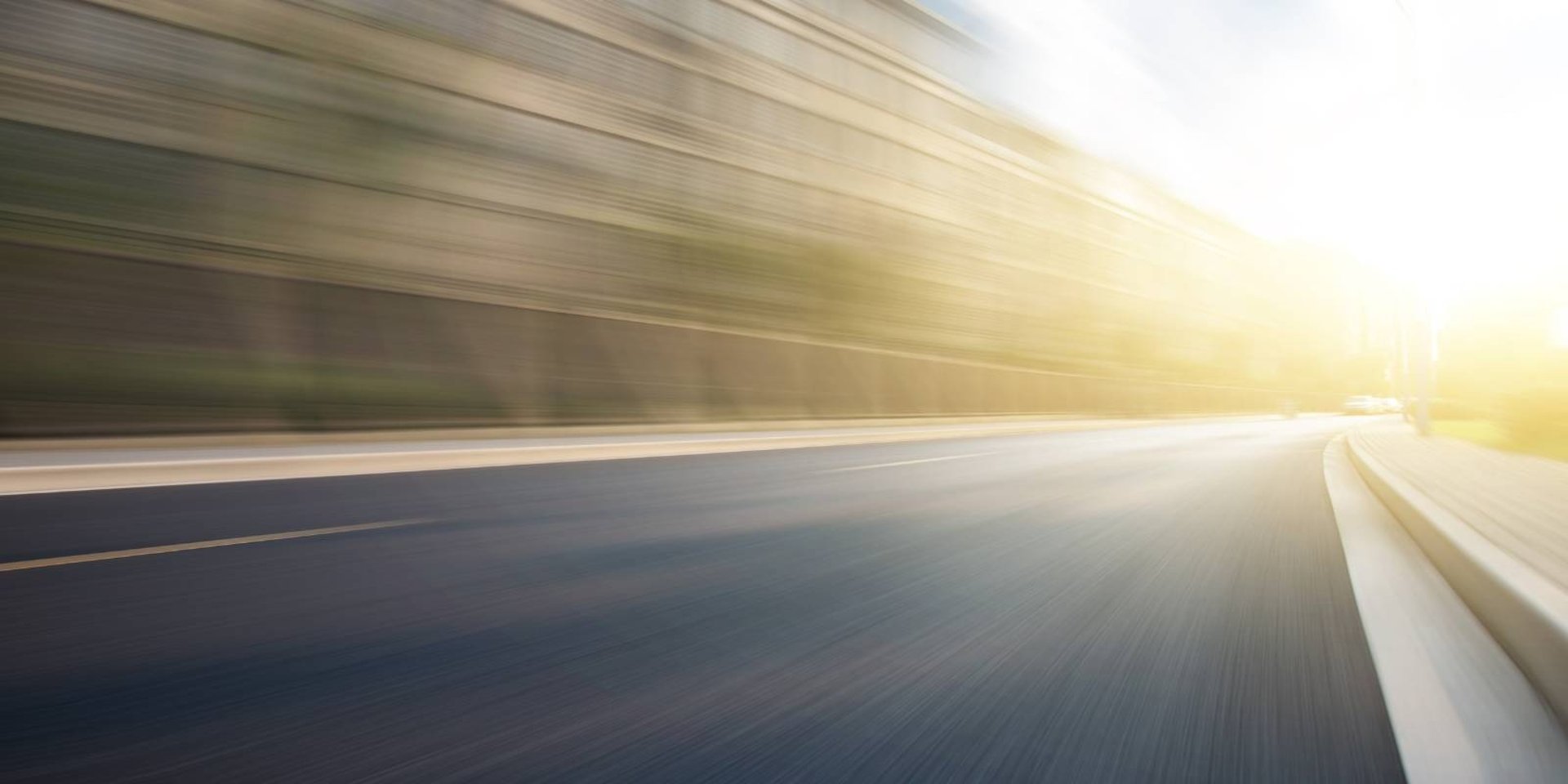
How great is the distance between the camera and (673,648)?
379cm

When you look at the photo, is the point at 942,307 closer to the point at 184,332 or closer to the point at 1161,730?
the point at 184,332

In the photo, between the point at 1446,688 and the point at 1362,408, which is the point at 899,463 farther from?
the point at 1362,408

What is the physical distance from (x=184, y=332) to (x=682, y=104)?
63.1 feet

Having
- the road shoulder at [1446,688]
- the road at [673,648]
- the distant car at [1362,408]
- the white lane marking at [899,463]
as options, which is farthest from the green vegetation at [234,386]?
the distant car at [1362,408]

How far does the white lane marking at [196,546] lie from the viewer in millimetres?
5156

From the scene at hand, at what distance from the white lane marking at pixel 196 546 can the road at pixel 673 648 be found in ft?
0.34

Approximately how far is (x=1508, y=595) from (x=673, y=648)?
3511 millimetres

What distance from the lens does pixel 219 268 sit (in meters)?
14.4

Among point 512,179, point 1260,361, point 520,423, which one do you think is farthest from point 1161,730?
point 1260,361

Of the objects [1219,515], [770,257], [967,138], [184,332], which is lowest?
[1219,515]

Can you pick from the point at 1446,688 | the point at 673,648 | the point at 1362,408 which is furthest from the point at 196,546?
the point at 1362,408

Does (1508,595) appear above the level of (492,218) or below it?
below

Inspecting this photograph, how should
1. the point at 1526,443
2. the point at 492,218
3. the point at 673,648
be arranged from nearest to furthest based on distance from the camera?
the point at 673,648 → the point at 1526,443 → the point at 492,218

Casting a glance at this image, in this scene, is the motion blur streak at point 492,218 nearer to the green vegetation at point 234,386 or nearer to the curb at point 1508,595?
the green vegetation at point 234,386
